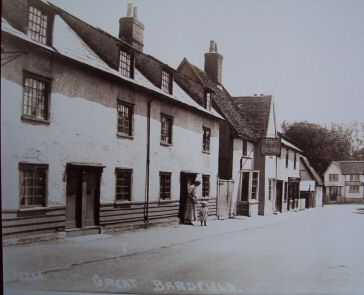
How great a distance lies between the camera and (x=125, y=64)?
7703mm

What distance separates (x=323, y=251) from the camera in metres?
5.93

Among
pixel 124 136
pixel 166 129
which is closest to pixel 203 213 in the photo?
pixel 166 129

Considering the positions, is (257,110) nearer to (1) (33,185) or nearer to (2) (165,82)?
(2) (165,82)

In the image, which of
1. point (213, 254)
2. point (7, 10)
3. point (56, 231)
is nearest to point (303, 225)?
point (213, 254)

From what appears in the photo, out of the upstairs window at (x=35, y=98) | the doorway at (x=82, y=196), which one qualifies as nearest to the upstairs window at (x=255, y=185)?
the doorway at (x=82, y=196)

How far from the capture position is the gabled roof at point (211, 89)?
22.7ft

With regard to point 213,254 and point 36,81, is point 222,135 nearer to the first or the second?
point 213,254

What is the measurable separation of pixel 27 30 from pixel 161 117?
11.1 feet

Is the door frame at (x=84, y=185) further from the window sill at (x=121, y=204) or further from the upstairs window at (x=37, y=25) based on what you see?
the upstairs window at (x=37, y=25)

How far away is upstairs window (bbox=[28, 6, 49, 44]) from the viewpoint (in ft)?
17.4

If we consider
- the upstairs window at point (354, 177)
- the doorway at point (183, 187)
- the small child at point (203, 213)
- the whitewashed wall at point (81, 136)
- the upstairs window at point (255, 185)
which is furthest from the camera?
the upstairs window at point (255, 185)

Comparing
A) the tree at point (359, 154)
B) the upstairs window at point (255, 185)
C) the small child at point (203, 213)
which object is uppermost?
the tree at point (359, 154)

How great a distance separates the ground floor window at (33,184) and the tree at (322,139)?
319 cm

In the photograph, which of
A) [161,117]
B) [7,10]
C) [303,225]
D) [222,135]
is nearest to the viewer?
[7,10]
